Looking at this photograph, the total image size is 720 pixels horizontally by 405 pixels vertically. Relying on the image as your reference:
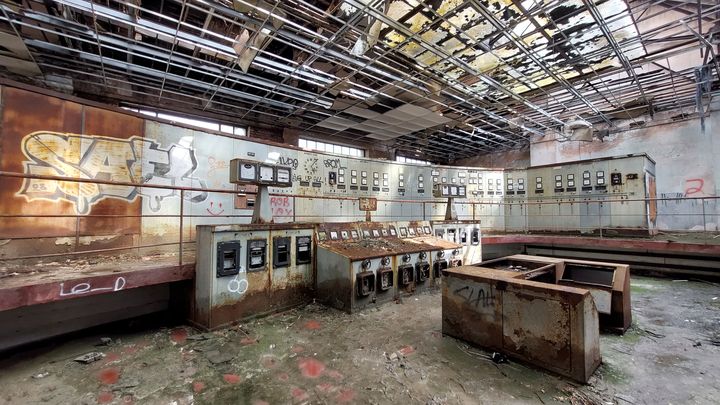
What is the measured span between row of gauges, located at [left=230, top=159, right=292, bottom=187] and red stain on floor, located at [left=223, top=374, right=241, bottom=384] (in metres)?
2.35

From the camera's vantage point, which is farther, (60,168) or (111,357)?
(60,168)

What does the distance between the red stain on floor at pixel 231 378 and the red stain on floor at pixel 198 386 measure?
19 cm

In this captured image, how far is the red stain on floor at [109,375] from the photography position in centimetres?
266

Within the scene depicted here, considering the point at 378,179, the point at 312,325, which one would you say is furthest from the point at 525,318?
the point at 378,179

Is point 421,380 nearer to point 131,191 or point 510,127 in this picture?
point 131,191

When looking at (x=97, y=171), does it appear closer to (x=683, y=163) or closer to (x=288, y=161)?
(x=288, y=161)

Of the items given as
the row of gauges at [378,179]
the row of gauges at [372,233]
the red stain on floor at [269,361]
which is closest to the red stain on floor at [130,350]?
the red stain on floor at [269,361]

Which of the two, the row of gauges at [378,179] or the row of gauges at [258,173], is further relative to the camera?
the row of gauges at [378,179]

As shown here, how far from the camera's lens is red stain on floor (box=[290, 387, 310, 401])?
240cm

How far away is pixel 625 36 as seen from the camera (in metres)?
5.93

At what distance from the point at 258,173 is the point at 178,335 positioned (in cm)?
234

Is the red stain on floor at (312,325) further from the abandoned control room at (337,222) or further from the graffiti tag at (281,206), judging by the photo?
the graffiti tag at (281,206)

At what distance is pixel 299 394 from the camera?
2.45m

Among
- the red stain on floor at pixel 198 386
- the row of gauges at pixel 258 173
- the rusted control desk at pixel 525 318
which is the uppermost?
the row of gauges at pixel 258 173
